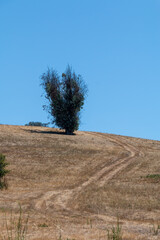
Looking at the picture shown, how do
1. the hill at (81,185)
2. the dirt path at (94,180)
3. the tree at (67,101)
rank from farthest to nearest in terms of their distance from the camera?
the tree at (67,101) → the dirt path at (94,180) → the hill at (81,185)

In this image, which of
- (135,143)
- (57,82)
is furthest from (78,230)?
(57,82)

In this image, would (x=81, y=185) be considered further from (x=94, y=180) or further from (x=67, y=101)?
(x=67, y=101)

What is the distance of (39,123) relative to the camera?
6516 inches

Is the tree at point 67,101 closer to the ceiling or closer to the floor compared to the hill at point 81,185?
closer to the ceiling

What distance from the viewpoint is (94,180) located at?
1656 inches

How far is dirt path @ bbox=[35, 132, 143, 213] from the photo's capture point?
98.0 ft

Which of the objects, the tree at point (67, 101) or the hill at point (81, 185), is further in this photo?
the tree at point (67, 101)

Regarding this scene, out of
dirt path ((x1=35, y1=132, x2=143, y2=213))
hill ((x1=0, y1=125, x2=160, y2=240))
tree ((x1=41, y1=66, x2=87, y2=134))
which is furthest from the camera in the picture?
tree ((x1=41, y1=66, x2=87, y2=134))

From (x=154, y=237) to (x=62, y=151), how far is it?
4350cm

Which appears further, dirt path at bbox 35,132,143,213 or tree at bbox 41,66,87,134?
tree at bbox 41,66,87,134

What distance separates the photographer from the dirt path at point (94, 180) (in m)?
29.9

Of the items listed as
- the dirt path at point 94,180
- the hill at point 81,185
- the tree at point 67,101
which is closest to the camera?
the hill at point 81,185

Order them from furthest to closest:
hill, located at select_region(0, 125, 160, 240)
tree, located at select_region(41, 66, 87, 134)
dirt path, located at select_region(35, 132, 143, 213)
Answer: tree, located at select_region(41, 66, 87, 134), dirt path, located at select_region(35, 132, 143, 213), hill, located at select_region(0, 125, 160, 240)

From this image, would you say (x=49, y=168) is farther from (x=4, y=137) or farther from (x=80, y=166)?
(x=4, y=137)
